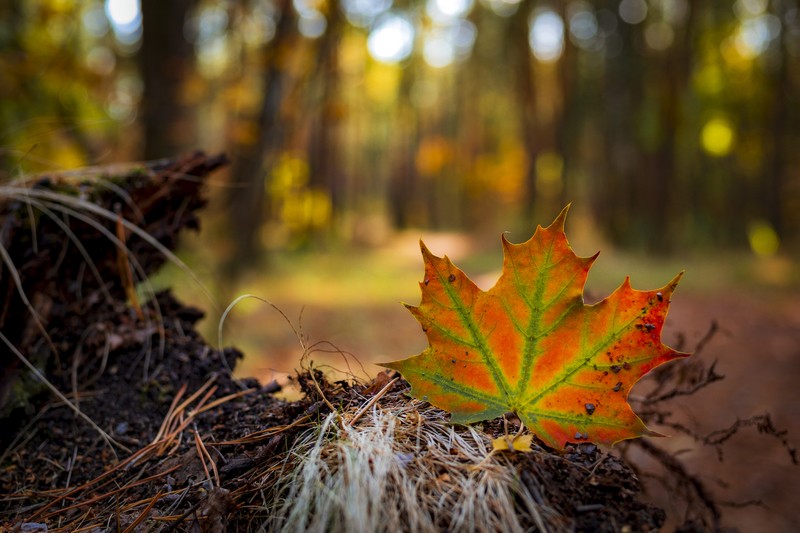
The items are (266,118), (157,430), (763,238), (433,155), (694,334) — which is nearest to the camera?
(157,430)

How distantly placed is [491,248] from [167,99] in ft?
43.3

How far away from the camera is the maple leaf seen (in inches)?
38.8

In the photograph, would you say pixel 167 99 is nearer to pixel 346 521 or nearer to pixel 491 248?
pixel 346 521

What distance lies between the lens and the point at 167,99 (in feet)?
14.6

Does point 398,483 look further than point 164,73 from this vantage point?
No

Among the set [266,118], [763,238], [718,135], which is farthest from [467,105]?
[266,118]

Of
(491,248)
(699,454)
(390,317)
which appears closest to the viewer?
(699,454)

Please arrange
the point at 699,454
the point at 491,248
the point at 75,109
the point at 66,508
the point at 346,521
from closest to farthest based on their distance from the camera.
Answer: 1. the point at 346,521
2. the point at 66,508
3. the point at 699,454
4. the point at 75,109
5. the point at 491,248

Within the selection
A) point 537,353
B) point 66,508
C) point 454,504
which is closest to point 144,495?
point 66,508

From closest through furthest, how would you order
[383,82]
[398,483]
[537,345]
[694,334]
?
[398,483] < [537,345] < [694,334] < [383,82]

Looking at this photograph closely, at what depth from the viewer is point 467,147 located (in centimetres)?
2591

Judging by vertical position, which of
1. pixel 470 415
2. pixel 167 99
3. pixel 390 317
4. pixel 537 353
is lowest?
pixel 470 415

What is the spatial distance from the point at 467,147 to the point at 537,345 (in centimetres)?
2571

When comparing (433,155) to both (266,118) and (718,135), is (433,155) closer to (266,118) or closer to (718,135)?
(718,135)
